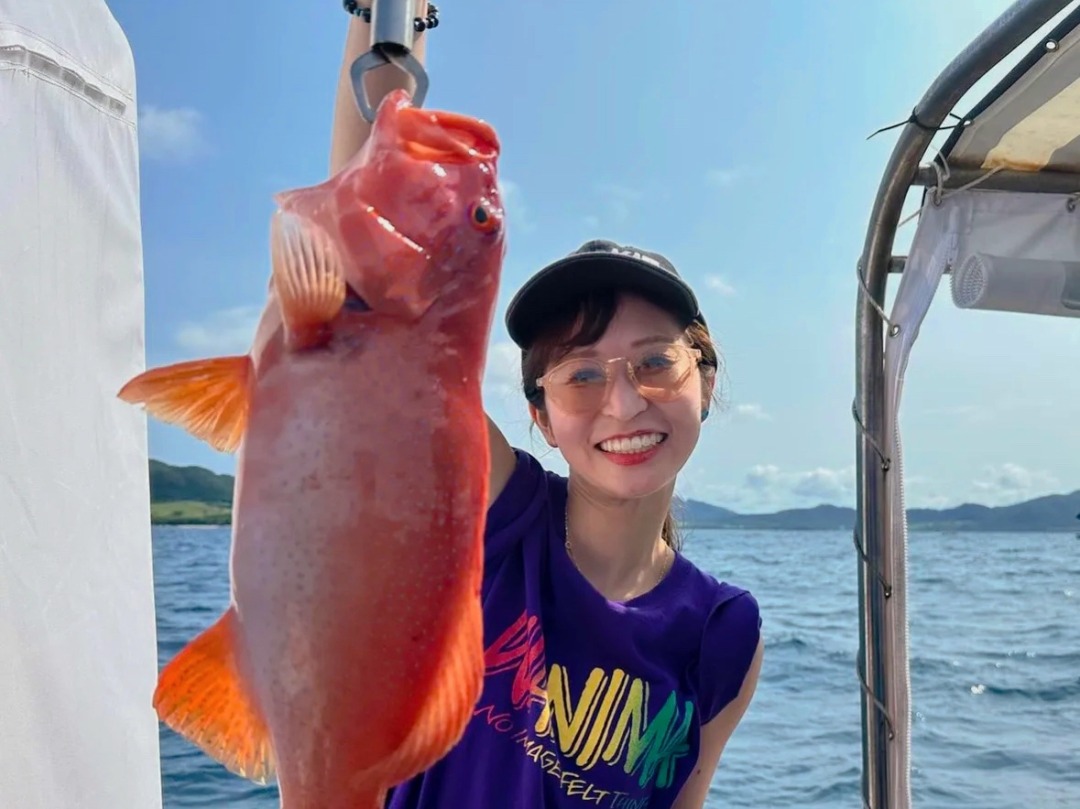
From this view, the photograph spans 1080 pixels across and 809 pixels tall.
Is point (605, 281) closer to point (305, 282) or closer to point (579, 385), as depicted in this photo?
point (579, 385)

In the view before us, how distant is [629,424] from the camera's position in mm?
2273

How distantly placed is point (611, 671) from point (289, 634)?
53.4 inches

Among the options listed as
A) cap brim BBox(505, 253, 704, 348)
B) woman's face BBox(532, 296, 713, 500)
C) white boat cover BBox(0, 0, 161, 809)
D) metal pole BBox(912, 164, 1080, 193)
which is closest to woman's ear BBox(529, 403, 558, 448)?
woman's face BBox(532, 296, 713, 500)

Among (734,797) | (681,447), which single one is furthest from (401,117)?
(734,797)

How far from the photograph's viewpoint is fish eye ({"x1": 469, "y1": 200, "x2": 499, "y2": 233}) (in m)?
1.22

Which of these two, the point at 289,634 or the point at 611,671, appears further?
the point at 611,671

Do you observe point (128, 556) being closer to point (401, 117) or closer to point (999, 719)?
point (401, 117)

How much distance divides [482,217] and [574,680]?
4.62ft

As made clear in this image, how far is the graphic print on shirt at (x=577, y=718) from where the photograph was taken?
2205 millimetres

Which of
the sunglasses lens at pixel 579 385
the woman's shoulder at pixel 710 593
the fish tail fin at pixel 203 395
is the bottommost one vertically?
the woman's shoulder at pixel 710 593

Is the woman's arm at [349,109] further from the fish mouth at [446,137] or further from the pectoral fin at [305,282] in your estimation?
the pectoral fin at [305,282]

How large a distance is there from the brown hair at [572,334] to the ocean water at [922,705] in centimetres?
113

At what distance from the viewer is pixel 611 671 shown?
2287 millimetres

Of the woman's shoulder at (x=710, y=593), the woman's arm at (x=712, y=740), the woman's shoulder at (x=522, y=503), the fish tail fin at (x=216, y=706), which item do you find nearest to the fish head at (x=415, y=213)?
the fish tail fin at (x=216, y=706)
